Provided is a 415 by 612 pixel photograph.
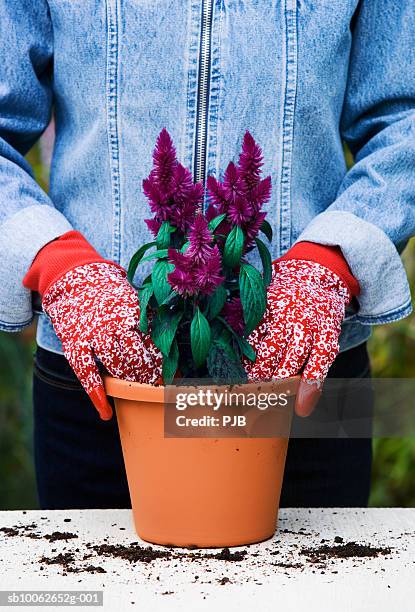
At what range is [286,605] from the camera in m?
0.91

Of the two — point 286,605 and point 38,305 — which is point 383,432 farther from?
point 286,605

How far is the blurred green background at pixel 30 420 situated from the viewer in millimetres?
2656

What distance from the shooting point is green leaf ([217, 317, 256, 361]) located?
1080 mm

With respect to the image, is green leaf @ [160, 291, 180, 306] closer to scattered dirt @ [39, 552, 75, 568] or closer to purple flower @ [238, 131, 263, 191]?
purple flower @ [238, 131, 263, 191]

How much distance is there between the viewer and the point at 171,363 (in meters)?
1.08

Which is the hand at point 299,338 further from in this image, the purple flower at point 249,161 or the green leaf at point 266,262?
the purple flower at point 249,161

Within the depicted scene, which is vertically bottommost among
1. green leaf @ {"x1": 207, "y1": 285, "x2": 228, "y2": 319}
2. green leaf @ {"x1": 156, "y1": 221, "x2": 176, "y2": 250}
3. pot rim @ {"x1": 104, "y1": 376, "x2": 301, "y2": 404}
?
pot rim @ {"x1": 104, "y1": 376, "x2": 301, "y2": 404}

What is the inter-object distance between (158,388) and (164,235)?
7.3 inches

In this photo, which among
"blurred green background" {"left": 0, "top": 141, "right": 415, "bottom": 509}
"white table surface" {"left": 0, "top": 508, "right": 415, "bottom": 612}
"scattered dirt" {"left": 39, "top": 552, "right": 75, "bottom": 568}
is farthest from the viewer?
"blurred green background" {"left": 0, "top": 141, "right": 415, "bottom": 509}

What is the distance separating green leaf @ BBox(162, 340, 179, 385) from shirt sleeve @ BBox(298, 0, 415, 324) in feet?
0.80

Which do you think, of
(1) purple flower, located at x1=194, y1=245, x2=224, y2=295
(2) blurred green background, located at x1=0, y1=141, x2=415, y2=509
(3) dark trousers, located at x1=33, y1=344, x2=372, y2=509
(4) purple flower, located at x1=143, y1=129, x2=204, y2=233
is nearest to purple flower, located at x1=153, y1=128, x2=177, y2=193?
(4) purple flower, located at x1=143, y1=129, x2=204, y2=233

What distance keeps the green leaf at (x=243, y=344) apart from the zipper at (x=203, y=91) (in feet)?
0.94

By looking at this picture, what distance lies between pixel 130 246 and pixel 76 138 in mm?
186

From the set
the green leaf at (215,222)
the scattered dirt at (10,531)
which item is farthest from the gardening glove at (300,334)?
the scattered dirt at (10,531)
